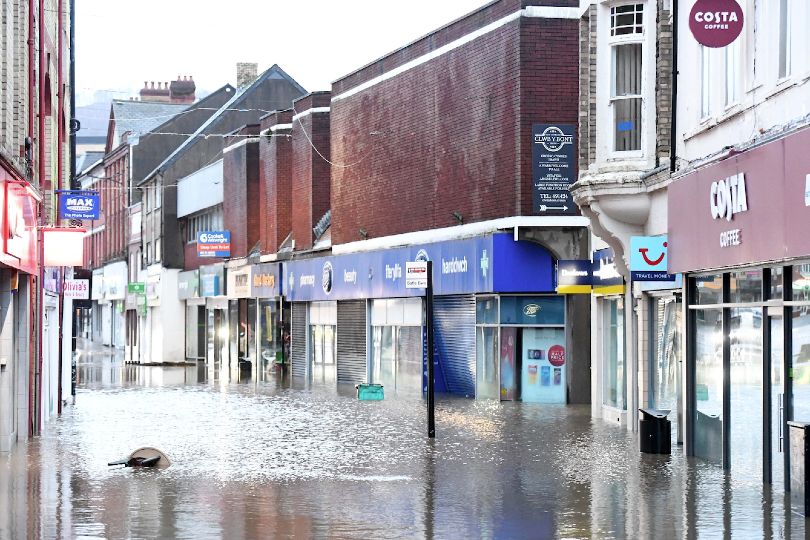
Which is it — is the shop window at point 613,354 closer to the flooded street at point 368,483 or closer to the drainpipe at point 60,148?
the flooded street at point 368,483

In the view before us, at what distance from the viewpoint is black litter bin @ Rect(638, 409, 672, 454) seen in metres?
21.4

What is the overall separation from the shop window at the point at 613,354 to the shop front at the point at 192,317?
134 ft

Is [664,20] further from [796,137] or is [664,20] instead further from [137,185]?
[137,185]

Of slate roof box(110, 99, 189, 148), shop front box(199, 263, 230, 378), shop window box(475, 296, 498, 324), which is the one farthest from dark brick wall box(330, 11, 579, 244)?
slate roof box(110, 99, 189, 148)

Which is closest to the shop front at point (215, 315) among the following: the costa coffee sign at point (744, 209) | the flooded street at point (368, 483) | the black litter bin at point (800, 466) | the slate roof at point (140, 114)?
the slate roof at point (140, 114)

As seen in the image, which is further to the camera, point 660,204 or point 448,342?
point 448,342

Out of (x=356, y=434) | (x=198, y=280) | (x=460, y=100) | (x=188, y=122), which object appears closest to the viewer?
(x=356, y=434)

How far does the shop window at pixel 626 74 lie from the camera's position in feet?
81.6

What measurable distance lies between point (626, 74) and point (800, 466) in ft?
38.7

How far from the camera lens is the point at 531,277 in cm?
3450

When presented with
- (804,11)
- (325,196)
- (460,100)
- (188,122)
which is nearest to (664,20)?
(804,11)

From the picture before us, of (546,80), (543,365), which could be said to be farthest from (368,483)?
(546,80)

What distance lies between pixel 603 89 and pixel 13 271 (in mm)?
10445

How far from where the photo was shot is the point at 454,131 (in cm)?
3775
